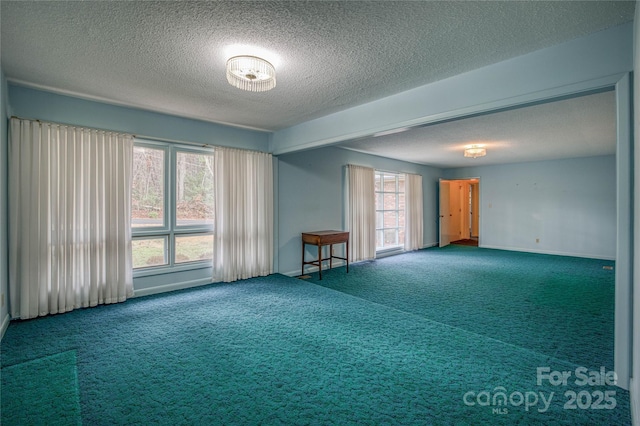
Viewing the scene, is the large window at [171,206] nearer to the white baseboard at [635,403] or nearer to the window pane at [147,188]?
the window pane at [147,188]

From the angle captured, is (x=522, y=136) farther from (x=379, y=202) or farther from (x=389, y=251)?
(x=389, y=251)

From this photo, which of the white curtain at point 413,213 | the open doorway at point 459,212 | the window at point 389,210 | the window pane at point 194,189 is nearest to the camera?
the window pane at point 194,189

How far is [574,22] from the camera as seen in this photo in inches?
81.4

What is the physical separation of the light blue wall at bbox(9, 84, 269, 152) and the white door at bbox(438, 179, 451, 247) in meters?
6.21

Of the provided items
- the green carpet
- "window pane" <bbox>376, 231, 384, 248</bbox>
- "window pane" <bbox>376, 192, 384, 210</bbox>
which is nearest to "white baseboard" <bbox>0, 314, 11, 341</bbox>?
the green carpet

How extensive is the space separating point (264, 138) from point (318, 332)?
3.39m

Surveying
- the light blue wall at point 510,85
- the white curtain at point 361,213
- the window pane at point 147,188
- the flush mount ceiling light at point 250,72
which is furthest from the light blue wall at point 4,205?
the white curtain at point 361,213

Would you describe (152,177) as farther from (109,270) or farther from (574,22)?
(574,22)

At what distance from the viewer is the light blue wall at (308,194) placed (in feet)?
17.8

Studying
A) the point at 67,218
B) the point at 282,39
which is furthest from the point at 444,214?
the point at 67,218

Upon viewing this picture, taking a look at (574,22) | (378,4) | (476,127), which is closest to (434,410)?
(378,4)

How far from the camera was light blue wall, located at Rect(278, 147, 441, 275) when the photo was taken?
542cm

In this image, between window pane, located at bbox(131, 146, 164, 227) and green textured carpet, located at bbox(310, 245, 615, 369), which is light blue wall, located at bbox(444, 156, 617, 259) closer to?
green textured carpet, located at bbox(310, 245, 615, 369)

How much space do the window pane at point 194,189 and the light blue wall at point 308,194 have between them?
1183 millimetres
